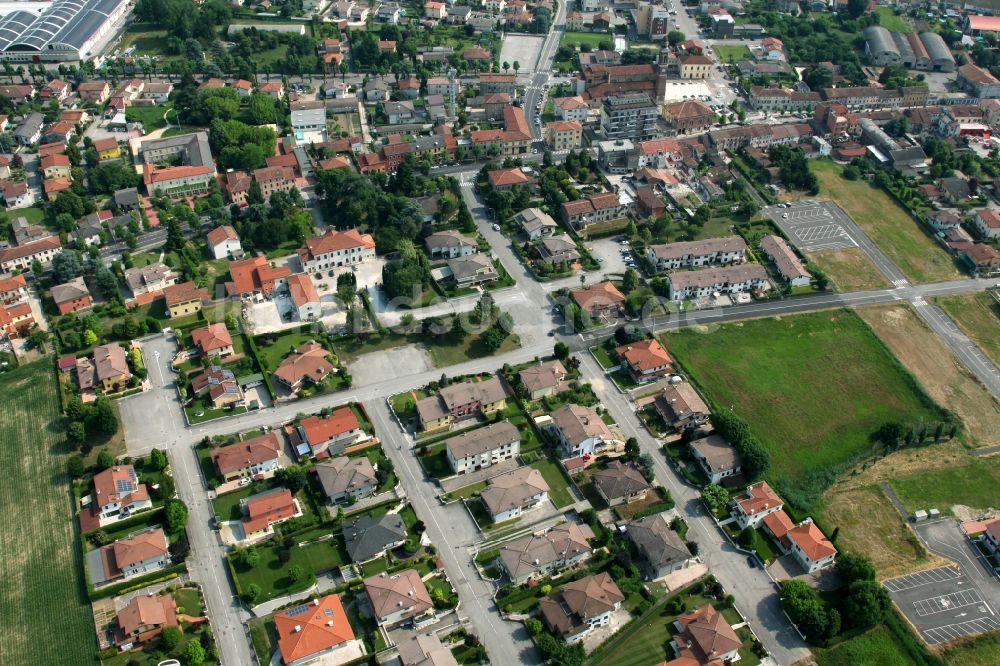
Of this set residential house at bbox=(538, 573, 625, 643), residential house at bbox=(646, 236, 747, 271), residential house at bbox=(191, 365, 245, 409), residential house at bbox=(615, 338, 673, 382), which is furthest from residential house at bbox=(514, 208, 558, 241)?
residential house at bbox=(538, 573, 625, 643)

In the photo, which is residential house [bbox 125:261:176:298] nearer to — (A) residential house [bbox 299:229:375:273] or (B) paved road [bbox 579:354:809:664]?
(A) residential house [bbox 299:229:375:273]

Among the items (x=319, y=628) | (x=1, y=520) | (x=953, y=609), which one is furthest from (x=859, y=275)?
(x=1, y=520)

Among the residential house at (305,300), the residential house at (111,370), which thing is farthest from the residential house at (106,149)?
the residential house at (111,370)

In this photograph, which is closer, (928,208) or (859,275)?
(859,275)

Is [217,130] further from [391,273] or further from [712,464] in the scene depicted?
[712,464]

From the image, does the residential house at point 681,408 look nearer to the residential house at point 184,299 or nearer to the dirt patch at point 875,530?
the dirt patch at point 875,530

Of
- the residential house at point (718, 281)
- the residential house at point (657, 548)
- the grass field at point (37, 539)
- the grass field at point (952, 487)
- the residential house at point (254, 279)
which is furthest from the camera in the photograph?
the residential house at point (718, 281)

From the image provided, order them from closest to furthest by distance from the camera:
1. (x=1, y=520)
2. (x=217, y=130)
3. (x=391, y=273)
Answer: (x=1, y=520), (x=391, y=273), (x=217, y=130)
